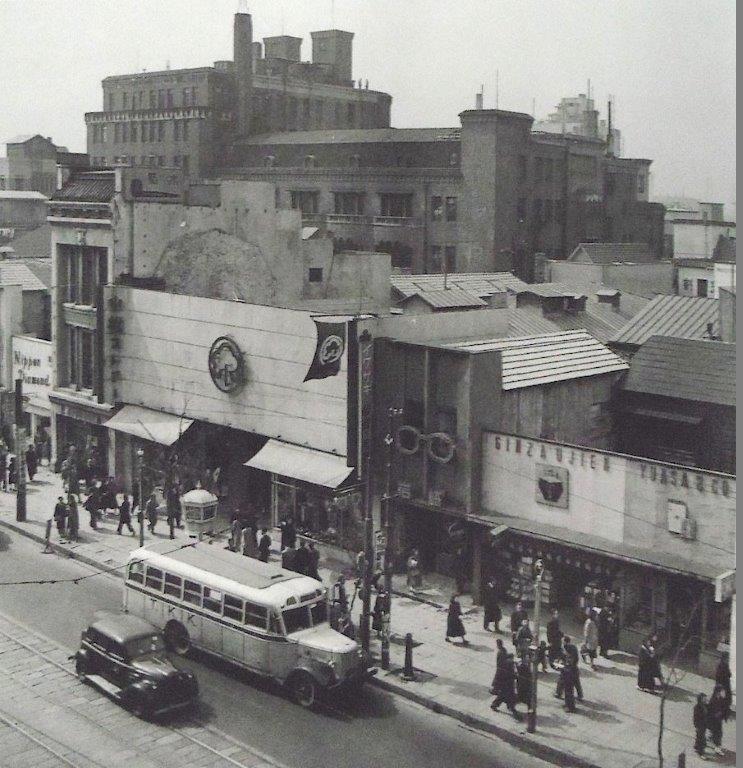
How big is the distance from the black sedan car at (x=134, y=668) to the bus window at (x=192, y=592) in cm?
164

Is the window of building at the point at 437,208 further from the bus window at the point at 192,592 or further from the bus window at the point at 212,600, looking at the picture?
the bus window at the point at 212,600

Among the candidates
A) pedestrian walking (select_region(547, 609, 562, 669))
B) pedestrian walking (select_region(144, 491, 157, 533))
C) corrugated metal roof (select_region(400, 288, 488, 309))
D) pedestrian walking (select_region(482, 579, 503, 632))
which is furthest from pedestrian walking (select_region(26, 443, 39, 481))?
pedestrian walking (select_region(547, 609, 562, 669))

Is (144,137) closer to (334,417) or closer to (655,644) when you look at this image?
(334,417)

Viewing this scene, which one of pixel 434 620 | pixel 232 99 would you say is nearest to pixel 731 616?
pixel 434 620

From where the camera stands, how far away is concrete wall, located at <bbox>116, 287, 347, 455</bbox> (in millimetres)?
32531

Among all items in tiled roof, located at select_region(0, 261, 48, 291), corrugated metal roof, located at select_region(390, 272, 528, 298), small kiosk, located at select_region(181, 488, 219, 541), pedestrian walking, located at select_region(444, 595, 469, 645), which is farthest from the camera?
tiled roof, located at select_region(0, 261, 48, 291)

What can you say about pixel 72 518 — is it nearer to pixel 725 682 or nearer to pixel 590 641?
pixel 590 641

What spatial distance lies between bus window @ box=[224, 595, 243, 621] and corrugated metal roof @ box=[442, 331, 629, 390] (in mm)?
9071

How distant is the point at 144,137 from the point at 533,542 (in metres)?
71.6

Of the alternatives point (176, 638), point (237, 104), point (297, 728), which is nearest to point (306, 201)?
point (237, 104)

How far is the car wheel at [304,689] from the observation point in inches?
869

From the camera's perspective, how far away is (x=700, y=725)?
2023 centimetres

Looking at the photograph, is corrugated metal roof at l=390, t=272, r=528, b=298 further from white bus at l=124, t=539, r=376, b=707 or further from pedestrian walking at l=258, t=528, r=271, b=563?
white bus at l=124, t=539, r=376, b=707

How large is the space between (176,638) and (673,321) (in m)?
20.4
